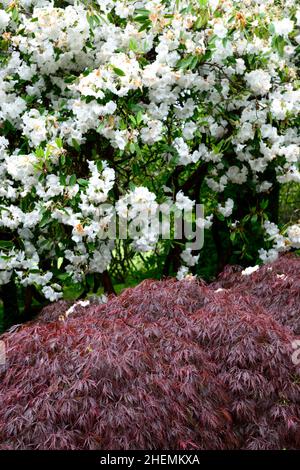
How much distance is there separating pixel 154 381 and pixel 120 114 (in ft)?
6.54

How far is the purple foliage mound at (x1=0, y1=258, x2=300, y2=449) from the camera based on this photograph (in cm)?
264

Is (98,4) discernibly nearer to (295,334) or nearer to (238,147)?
(238,147)

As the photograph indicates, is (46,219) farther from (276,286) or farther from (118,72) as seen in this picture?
(276,286)

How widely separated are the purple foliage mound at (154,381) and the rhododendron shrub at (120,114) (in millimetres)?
1083

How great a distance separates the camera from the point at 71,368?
285cm

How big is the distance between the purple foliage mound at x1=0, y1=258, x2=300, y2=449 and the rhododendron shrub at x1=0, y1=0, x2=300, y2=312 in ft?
3.55

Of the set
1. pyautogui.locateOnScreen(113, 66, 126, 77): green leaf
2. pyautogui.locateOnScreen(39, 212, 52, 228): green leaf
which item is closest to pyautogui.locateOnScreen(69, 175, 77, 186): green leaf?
pyautogui.locateOnScreen(39, 212, 52, 228): green leaf

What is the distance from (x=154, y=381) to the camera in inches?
111

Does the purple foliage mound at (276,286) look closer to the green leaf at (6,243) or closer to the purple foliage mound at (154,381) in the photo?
the purple foliage mound at (154,381)

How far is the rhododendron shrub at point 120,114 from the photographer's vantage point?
4.23 metres

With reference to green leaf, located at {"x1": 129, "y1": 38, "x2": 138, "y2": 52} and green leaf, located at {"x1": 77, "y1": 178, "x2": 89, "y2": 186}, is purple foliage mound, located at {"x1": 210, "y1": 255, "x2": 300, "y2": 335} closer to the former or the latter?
green leaf, located at {"x1": 77, "y1": 178, "x2": 89, "y2": 186}
